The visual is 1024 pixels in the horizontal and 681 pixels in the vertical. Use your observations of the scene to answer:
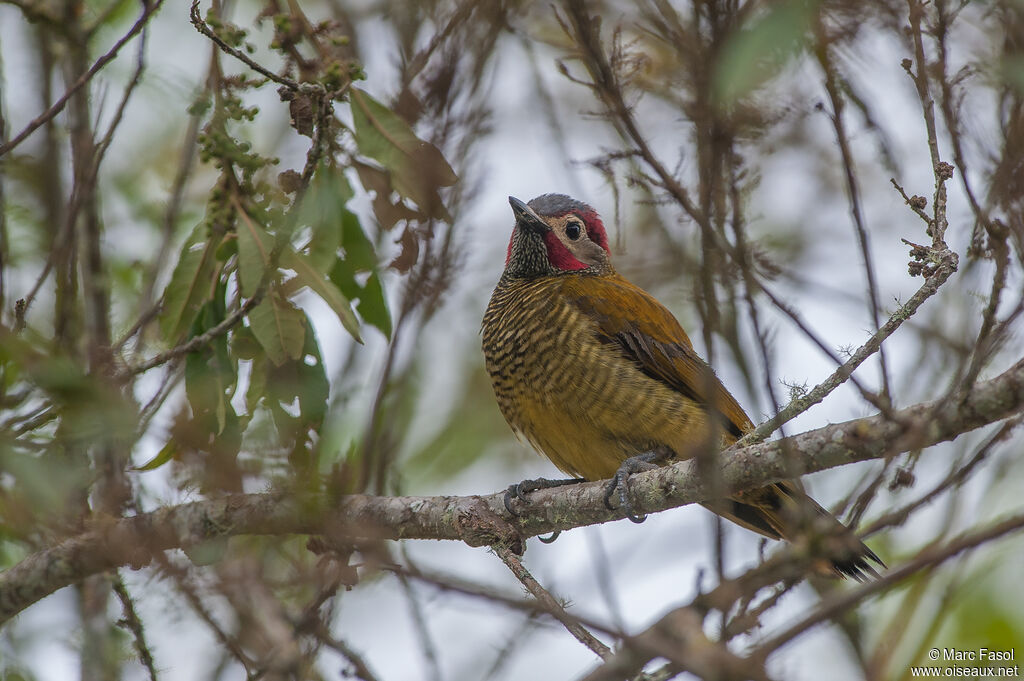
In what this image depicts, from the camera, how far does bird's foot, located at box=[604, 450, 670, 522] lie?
380cm

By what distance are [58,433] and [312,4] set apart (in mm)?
4712

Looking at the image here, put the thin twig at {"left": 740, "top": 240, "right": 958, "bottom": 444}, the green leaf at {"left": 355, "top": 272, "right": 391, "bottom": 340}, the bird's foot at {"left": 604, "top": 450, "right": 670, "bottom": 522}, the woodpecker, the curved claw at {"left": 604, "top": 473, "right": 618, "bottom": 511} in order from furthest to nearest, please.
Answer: the woodpecker < the green leaf at {"left": 355, "top": 272, "right": 391, "bottom": 340} < the curved claw at {"left": 604, "top": 473, "right": 618, "bottom": 511} < the bird's foot at {"left": 604, "top": 450, "right": 670, "bottom": 522} < the thin twig at {"left": 740, "top": 240, "right": 958, "bottom": 444}

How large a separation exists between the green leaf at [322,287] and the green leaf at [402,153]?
1.63 ft

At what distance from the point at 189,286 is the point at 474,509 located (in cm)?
143

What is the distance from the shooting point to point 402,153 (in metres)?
3.90

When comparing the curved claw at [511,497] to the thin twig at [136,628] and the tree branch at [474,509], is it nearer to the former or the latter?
the tree branch at [474,509]

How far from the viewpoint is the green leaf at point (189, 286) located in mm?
3879

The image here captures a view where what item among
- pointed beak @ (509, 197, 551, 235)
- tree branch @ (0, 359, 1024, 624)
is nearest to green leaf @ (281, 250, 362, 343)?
tree branch @ (0, 359, 1024, 624)

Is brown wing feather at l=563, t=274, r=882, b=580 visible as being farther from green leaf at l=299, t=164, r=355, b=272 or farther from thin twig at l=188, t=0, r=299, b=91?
thin twig at l=188, t=0, r=299, b=91

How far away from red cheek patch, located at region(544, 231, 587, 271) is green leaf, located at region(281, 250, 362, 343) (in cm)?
218

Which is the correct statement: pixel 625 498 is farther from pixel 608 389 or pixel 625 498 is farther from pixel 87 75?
pixel 87 75

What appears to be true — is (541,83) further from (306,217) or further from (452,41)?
(306,217)

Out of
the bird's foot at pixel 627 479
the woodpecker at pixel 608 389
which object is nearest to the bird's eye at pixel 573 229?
the woodpecker at pixel 608 389

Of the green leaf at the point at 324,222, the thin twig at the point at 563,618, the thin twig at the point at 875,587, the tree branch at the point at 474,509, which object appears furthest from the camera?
the green leaf at the point at 324,222
